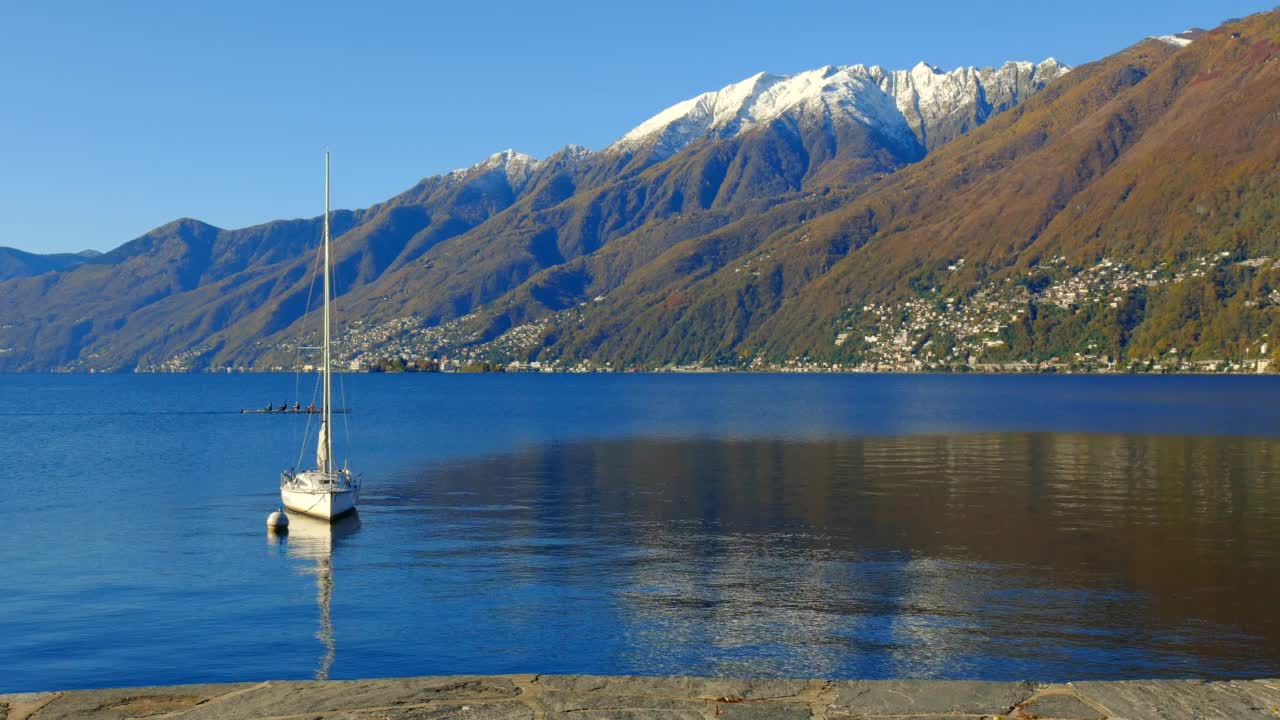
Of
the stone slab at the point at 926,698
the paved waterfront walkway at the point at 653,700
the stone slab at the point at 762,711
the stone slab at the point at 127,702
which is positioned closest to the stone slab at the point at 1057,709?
the paved waterfront walkway at the point at 653,700

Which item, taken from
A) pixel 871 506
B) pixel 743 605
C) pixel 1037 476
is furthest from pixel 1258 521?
pixel 743 605

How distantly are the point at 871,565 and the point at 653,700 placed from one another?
29934 millimetres

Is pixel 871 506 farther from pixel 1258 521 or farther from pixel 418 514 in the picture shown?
pixel 418 514

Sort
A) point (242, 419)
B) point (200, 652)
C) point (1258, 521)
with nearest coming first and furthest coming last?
point (200, 652) < point (1258, 521) < point (242, 419)

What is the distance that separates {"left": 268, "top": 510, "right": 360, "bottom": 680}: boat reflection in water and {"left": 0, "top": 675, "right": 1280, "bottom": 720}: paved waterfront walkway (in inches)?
557

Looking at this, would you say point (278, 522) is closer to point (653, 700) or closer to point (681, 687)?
point (681, 687)

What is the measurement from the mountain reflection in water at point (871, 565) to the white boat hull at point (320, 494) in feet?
12.0

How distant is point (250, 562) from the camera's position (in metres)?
47.1

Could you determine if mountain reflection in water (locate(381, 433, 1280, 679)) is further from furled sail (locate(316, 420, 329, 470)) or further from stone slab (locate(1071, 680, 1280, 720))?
stone slab (locate(1071, 680, 1280, 720))

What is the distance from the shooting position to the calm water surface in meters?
30.6

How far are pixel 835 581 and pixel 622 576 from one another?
7.53 meters

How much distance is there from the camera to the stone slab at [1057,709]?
14.5m

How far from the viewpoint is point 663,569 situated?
43.5 metres

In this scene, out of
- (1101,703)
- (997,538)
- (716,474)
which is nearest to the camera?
(1101,703)
